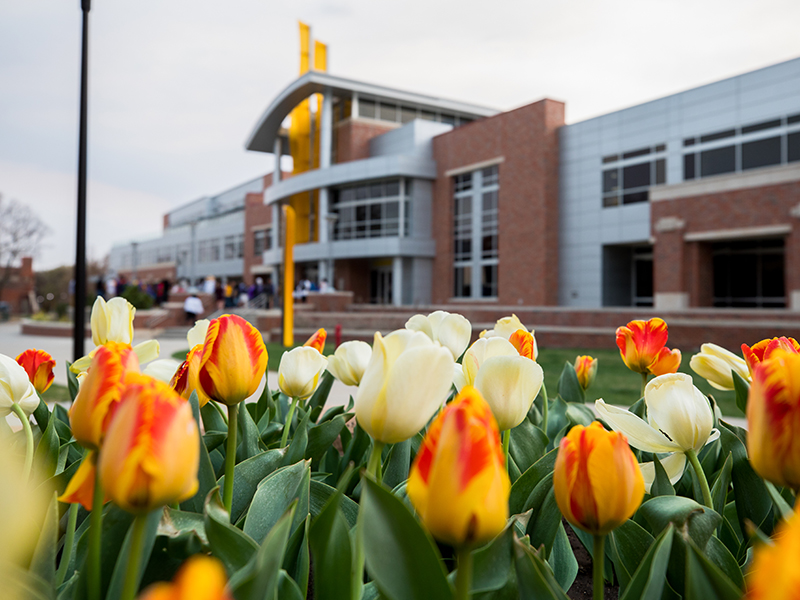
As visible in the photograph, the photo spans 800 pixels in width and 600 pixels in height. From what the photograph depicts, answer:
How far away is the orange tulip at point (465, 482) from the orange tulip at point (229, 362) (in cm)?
42

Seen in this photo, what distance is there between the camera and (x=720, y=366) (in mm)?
1382

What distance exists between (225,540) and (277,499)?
0.23 m

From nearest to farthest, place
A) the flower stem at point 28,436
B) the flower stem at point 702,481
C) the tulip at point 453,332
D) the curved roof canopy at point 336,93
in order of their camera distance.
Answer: the flower stem at point 702,481 → the flower stem at point 28,436 → the tulip at point 453,332 → the curved roof canopy at point 336,93

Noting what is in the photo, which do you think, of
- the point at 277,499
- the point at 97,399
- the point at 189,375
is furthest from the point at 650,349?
the point at 97,399

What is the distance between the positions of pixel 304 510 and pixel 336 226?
34.4 metres

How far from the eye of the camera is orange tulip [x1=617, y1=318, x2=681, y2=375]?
1.47 metres

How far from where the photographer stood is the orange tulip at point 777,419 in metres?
0.65

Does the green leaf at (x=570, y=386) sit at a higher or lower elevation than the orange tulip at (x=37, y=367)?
lower

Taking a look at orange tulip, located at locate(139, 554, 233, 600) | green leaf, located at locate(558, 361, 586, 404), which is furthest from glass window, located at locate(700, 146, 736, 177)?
orange tulip, located at locate(139, 554, 233, 600)

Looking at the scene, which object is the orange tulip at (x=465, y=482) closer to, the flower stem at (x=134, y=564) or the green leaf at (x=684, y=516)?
the flower stem at (x=134, y=564)

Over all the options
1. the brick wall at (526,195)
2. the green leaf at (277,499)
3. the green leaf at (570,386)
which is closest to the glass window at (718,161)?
the brick wall at (526,195)

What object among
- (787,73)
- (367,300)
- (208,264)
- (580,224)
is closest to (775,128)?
(787,73)

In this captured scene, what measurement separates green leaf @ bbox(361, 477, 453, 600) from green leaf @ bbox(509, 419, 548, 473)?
82 centimetres

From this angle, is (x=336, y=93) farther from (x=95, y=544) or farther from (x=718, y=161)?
(x=95, y=544)
